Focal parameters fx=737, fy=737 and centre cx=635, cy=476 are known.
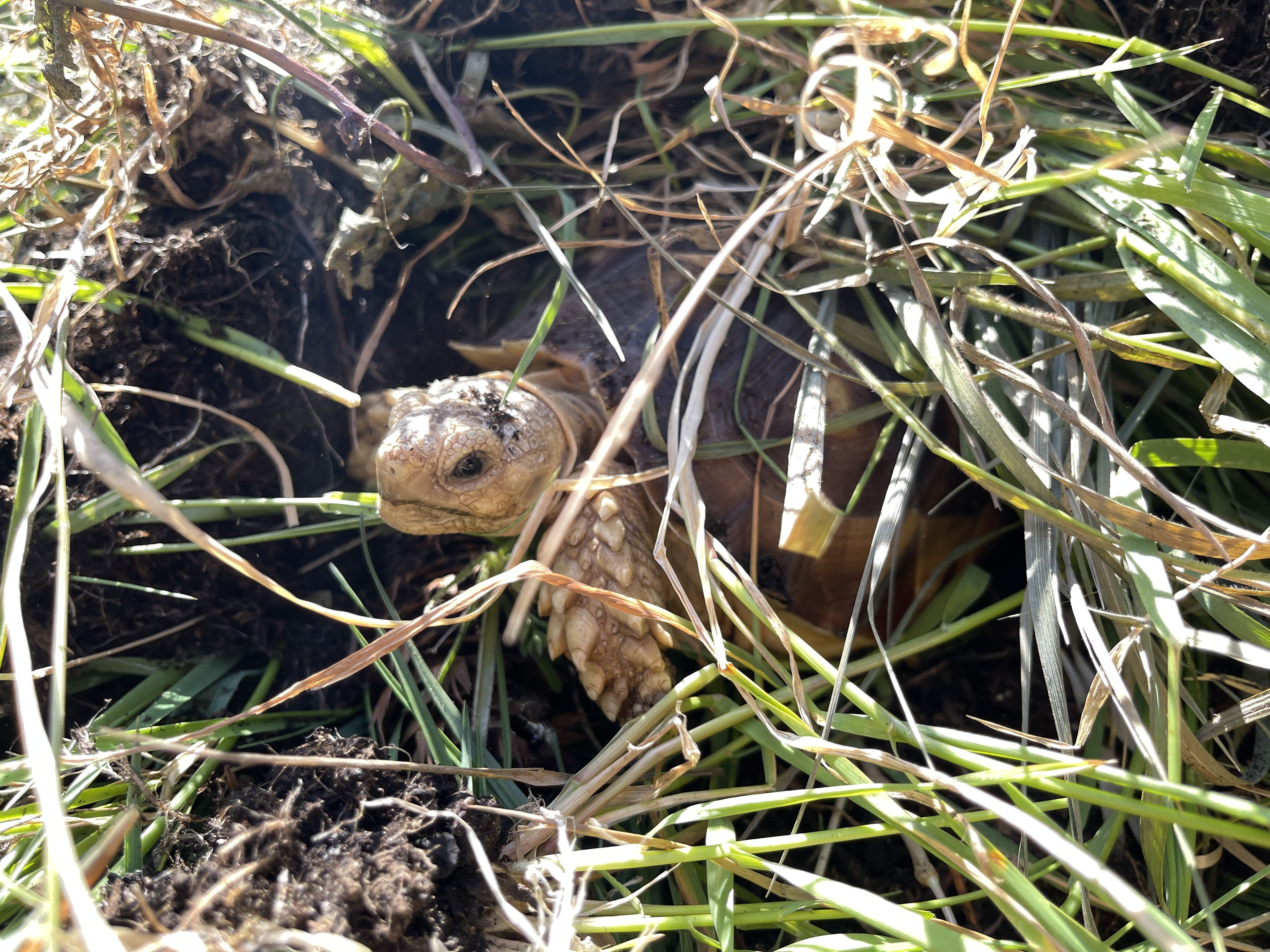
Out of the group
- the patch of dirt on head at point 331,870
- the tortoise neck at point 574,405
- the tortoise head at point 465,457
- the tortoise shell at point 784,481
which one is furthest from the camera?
the tortoise neck at point 574,405

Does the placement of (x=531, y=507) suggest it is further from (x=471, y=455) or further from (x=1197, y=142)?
(x=1197, y=142)

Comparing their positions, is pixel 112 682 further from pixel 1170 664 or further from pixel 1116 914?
pixel 1116 914

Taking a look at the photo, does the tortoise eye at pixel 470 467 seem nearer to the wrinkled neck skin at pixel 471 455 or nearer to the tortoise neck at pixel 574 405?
the wrinkled neck skin at pixel 471 455

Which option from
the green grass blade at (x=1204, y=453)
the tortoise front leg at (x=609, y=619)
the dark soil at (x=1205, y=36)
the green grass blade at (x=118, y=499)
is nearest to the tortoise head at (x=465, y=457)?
the tortoise front leg at (x=609, y=619)

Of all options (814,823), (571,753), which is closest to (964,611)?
(814,823)

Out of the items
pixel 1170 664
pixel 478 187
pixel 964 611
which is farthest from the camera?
pixel 478 187

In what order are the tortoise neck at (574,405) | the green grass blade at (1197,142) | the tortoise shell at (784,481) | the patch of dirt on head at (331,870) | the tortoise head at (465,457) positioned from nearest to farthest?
1. the patch of dirt on head at (331,870)
2. the green grass blade at (1197,142)
3. the tortoise head at (465,457)
4. the tortoise shell at (784,481)
5. the tortoise neck at (574,405)
